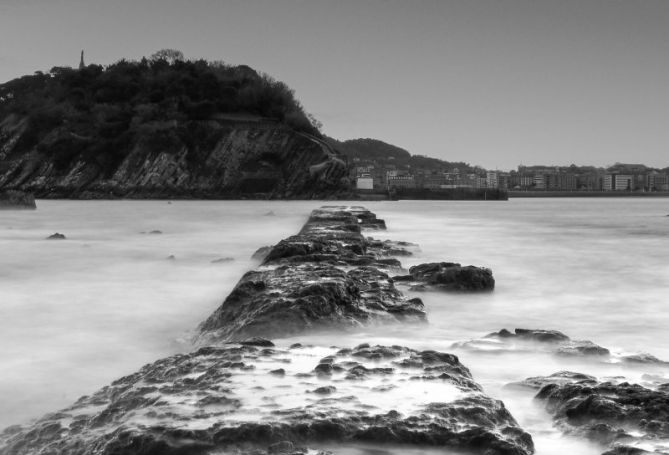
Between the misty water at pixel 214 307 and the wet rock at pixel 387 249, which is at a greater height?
the wet rock at pixel 387 249

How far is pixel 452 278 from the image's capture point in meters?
5.35

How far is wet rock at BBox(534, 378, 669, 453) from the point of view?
187 centimetres

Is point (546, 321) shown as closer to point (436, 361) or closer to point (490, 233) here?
point (436, 361)

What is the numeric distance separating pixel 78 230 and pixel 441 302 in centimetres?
1122

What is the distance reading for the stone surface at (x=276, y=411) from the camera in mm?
1697

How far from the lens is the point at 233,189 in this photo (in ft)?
179

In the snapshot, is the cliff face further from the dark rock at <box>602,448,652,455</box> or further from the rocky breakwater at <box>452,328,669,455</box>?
the dark rock at <box>602,448,652,455</box>

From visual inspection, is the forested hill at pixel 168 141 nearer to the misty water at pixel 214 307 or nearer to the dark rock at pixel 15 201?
the dark rock at pixel 15 201

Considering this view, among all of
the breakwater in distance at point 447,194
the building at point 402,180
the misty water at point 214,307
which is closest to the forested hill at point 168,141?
the breakwater in distance at point 447,194

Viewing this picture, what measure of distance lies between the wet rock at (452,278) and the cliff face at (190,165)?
4735 centimetres

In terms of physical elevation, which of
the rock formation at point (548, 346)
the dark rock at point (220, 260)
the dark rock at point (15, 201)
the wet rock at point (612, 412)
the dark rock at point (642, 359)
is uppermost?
the dark rock at point (15, 201)

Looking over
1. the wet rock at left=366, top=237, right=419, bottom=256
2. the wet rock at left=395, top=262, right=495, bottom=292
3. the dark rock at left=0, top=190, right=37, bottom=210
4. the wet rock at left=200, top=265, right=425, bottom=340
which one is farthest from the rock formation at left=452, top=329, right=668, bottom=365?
the dark rock at left=0, top=190, right=37, bottom=210

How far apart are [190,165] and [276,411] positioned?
180ft

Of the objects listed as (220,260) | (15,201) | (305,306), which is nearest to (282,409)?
(305,306)
